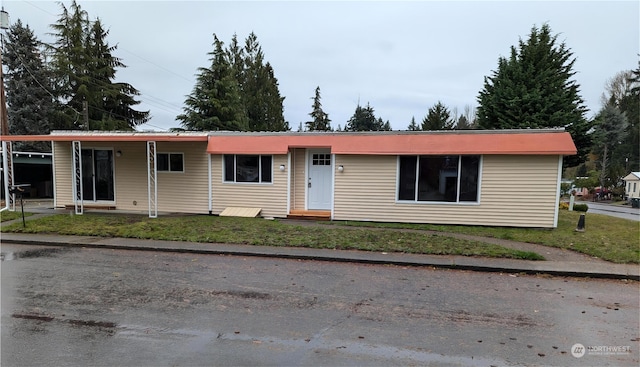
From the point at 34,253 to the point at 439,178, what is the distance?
1066 centimetres

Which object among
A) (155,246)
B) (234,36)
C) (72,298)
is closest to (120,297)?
(72,298)

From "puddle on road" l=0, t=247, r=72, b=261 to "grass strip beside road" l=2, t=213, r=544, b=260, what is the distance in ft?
4.10

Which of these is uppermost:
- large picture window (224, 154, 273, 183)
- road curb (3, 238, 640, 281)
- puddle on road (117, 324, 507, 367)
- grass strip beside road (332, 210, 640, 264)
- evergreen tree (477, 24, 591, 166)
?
evergreen tree (477, 24, 591, 166)

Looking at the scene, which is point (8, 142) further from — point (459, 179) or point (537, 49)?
point (537, 49)

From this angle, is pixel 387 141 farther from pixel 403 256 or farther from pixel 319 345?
pixel 319 345

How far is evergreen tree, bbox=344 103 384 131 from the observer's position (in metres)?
42.6

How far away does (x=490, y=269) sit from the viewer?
664cm

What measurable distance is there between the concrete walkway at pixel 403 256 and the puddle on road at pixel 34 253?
1.32 ft

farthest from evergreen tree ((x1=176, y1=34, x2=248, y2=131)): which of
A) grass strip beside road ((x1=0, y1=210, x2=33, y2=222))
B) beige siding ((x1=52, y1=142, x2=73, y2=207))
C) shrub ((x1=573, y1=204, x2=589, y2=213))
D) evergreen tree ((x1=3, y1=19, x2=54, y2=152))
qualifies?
shrub ((x1=573, y1=204, x2=589, y2=213))

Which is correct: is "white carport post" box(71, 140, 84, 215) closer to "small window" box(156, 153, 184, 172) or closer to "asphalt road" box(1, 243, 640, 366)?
"small window" box(156, 153, 184, 172)

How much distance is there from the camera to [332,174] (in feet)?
39.0

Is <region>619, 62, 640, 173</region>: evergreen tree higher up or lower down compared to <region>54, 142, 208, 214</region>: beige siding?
higher up

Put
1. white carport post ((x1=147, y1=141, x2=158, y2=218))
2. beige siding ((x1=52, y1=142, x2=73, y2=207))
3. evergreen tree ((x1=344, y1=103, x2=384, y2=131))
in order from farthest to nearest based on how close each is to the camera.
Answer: evergreen tree ((x1=344, y1=103, x2=384, y2=131))
beige siding ((x1=52, y1=142, x2=73, y2=207))
white carport post ((x1=147, y1=141, x2=158, y2=218))

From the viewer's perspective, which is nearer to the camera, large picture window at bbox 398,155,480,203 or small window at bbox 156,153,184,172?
large picture window at bbox 398,155,480,203
